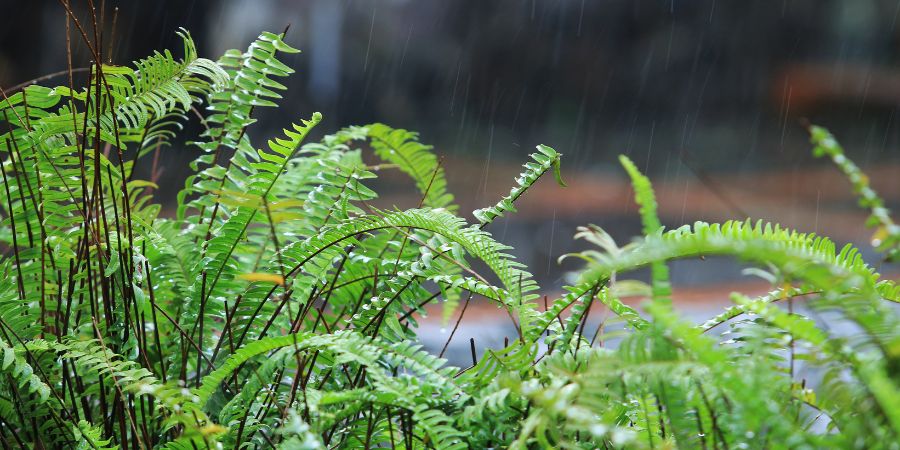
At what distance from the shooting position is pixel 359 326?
1.10 m

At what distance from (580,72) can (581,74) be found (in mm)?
49

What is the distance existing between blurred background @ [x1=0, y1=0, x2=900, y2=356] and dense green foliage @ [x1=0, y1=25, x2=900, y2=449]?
8.31m

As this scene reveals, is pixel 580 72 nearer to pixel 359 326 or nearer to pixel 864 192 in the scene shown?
pixel 359 326

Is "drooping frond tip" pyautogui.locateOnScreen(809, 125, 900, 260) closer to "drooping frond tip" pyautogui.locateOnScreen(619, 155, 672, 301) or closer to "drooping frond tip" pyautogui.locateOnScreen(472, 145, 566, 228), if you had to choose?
"drooping frond tip" pyautogui.locateOnScreen(619, 155, 672, 301)

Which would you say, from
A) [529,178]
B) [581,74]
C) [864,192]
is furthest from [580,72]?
[864,192]

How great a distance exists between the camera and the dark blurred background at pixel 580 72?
34.5ft

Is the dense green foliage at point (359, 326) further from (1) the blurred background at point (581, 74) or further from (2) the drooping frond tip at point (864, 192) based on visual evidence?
(1) the blurred background at point (581, 74)

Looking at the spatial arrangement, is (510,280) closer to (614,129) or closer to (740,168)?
(740,168)

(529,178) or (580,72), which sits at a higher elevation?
(580,72)

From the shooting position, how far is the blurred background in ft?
34.3

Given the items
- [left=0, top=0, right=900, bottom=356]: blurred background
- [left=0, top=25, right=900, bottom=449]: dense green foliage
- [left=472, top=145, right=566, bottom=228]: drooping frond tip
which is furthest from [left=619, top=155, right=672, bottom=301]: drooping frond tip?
[left=0, top=0, right=900, bottom=356]: blurred background

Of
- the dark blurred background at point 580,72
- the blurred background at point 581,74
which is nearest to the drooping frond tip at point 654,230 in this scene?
the blurred background at point 581,74

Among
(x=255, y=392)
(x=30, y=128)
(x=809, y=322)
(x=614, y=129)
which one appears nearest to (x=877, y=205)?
(x=809, y=322)

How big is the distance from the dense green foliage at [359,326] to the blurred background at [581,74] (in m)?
8.31
